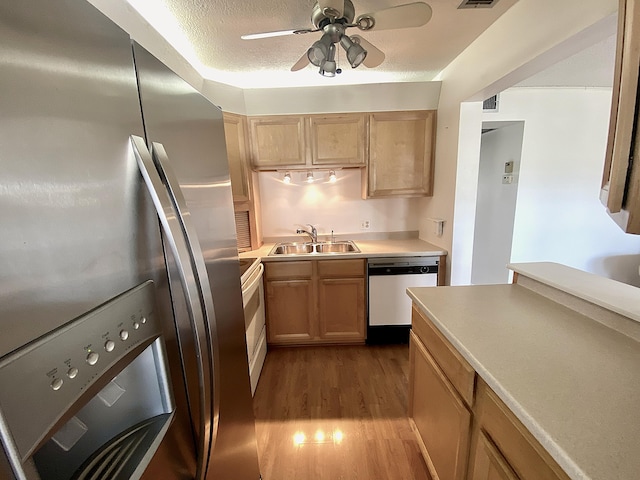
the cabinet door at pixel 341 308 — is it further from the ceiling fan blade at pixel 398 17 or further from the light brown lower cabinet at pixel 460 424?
the ceiling fan blade at pixel 398 17

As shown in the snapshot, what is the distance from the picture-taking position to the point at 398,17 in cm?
131

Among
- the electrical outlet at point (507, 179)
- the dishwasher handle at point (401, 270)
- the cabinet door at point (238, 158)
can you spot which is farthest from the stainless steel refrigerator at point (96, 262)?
the electrical outlet at point (507, 179)

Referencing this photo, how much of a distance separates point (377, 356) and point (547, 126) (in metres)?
2.87

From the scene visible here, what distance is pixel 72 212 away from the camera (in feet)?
1.32

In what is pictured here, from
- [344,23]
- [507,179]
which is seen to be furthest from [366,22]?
[507,179]

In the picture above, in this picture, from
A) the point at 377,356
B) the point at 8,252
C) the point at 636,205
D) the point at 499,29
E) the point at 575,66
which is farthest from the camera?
the point at 377,356

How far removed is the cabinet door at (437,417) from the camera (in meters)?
1.03

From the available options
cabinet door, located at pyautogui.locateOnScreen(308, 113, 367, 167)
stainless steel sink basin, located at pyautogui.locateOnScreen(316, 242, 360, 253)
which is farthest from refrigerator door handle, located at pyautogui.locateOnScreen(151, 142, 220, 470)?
stainless steel sink basin, located at pyautogui.locateOnScreen(316, 242, 360, 253)

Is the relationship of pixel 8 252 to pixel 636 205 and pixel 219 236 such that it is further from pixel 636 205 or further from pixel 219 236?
pixel 636 205

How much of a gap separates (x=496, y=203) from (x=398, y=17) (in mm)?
2619

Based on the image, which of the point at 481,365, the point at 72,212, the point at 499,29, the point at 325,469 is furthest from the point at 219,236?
the point at 499,29

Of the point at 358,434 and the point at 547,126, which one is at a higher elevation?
the point at 547,126

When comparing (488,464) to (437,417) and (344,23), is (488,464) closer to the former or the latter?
(437,417)

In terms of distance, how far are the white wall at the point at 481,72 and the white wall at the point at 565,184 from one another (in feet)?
2.85
